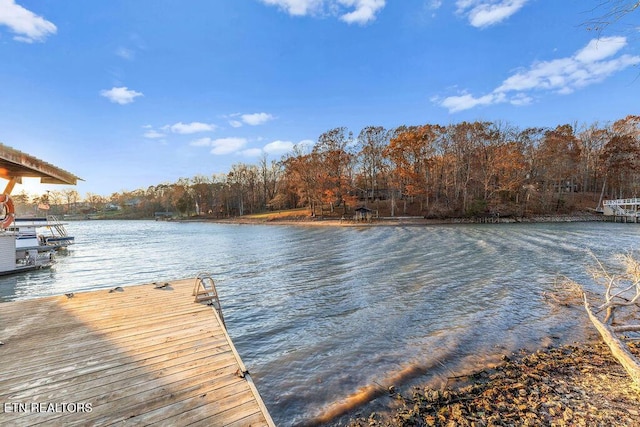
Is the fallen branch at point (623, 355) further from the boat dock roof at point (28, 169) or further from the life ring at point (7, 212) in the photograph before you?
the life ring at point (7, 212)

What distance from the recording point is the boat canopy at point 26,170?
648 centimetres

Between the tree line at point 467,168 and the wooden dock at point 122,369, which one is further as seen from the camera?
the tree line at point 467,168

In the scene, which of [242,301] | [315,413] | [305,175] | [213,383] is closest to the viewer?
[213,383]

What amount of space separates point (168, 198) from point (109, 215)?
30274mm

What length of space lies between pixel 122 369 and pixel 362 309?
256 inches

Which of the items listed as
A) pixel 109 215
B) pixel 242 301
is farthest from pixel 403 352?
pixel 109 215

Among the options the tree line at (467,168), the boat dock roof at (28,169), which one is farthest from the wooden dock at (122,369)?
the tree line at (467,168)

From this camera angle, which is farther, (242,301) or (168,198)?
(168,198)

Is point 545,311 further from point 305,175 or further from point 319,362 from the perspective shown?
point 305,175

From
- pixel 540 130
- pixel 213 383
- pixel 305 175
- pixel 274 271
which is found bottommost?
pixel 274 271

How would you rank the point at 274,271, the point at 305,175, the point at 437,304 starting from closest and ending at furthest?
the point at 437,304 → the point at 274,271 → the point at 305,175

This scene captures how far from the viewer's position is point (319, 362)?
582 centimetres

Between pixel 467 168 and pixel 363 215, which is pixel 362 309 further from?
pixel 467 168

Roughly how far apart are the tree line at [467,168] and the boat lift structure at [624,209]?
185 inches
